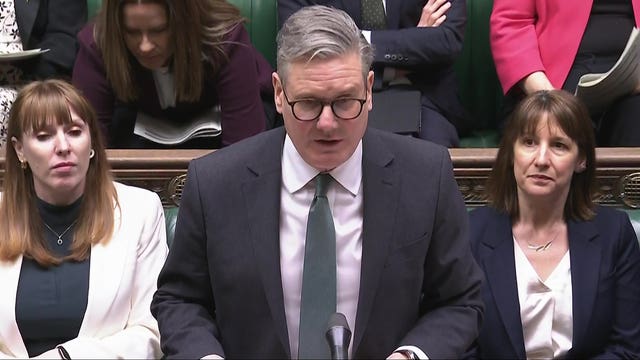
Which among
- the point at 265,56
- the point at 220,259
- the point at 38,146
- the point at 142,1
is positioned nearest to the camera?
the point at 220,259

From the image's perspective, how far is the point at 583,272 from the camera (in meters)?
1.90

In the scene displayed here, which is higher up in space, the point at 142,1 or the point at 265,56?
the point at 142,1

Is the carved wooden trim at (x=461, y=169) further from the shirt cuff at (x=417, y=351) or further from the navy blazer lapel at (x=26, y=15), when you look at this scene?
the shirt cuff at (x=417, y=351)

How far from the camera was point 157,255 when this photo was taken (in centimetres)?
190

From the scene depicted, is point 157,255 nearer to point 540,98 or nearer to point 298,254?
point 298,254

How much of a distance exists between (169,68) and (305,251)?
105 centimetres

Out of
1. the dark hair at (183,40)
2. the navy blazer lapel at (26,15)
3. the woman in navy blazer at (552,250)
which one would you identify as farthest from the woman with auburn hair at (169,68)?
the woman in navy blazer at (552,250)

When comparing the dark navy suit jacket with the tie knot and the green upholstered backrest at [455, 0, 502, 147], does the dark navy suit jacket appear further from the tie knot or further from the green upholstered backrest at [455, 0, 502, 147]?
the green upholstered backrest at [455, 0, 502, 147]

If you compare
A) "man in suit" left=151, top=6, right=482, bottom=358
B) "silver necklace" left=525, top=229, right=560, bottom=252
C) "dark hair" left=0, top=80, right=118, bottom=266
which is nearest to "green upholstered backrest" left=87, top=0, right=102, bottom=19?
"dark hair" left=0, top=80, right=118, bottom=266

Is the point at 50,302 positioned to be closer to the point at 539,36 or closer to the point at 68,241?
the point at 68,241

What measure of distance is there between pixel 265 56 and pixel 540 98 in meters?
1.08

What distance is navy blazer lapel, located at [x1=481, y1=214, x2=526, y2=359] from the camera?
1853mm

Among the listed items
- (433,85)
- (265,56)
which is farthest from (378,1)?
(265,56)

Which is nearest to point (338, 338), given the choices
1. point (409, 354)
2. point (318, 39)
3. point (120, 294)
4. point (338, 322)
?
point (338, 322)
